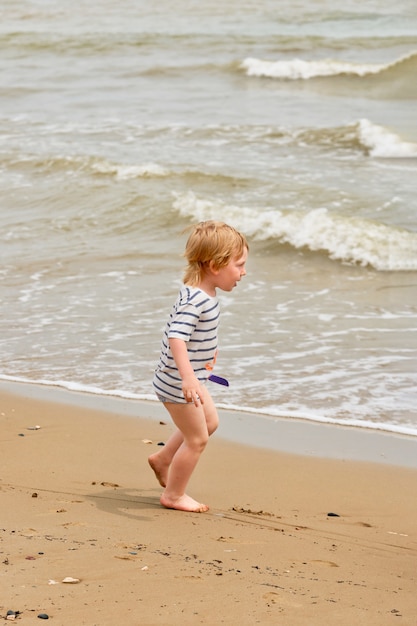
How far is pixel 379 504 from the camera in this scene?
171 inches

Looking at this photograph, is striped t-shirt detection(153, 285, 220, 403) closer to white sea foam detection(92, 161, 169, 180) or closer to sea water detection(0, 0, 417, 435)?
sea water detection(0, 0, 417, 435)

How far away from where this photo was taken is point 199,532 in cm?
373

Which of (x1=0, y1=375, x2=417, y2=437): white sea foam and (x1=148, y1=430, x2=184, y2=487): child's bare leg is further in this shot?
(x1=0, y1=375, x2=417, y2=437): white sea foam

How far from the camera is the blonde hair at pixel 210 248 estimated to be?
401 cm

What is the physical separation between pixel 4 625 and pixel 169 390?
148 centimetres

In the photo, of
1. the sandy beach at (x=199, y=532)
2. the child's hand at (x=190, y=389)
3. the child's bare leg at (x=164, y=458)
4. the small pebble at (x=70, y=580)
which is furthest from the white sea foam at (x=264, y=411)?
the small pebble at (x=70, y=580)

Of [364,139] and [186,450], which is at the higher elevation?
[364,139]

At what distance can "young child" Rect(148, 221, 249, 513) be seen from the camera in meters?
3.95

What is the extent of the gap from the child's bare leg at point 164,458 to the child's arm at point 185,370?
1.56 ft

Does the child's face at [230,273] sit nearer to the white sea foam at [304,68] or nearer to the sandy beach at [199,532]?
the sandy beach at [199,532]

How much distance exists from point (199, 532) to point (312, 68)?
19582 millimetres

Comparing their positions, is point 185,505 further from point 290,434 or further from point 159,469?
point 290,434

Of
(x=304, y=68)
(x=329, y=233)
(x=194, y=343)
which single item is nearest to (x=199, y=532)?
(x=194, y=343)

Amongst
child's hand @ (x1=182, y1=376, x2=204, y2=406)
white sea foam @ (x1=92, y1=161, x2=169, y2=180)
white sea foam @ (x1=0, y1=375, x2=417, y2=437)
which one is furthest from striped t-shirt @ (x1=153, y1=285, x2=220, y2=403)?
white sea foam @ (x1=92, y1=161, x2=169, y2=180)
